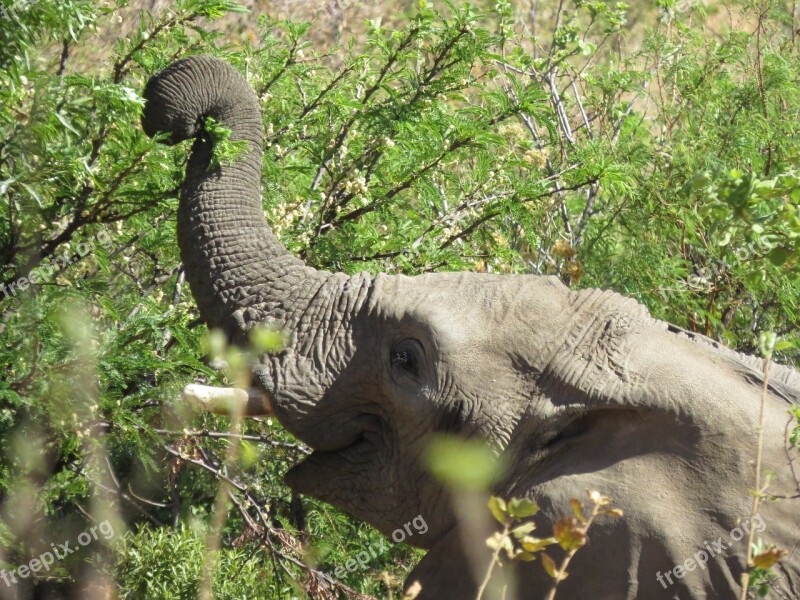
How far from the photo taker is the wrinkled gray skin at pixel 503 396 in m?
3.70

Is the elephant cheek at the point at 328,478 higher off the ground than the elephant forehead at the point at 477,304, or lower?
lower

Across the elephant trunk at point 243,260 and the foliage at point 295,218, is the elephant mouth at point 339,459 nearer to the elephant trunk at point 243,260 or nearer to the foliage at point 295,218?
the elephant trunk at point 243,260

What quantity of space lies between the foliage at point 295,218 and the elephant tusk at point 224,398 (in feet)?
0.66

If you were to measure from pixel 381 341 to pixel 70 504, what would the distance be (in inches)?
147

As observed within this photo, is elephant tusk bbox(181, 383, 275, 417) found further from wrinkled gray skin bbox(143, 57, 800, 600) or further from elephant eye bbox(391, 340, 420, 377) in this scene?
elephant eye bbox(391, 340, 420, 377)

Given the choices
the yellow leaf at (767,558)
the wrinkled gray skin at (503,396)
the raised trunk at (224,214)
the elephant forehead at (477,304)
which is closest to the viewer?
the yellow leaf at (767,558)

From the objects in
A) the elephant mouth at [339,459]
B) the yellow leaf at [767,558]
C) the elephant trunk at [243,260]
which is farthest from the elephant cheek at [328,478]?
the yellow leaf at [767,558]

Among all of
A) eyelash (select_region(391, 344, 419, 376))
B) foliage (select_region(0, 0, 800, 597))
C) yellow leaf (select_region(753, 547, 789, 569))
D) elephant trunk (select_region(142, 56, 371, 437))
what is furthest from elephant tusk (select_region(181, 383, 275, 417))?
yellow leaf (select_region(753, 547, 789, 569))

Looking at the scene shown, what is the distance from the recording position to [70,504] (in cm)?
722

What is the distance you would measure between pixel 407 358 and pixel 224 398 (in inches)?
24.7

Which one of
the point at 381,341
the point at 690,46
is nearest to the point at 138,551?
the point at 381,341

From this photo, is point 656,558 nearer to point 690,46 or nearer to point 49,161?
point 49,161

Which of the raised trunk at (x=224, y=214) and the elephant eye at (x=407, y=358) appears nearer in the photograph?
the elephant eye at (x=407, y=358)

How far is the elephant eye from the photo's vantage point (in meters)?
4.07
